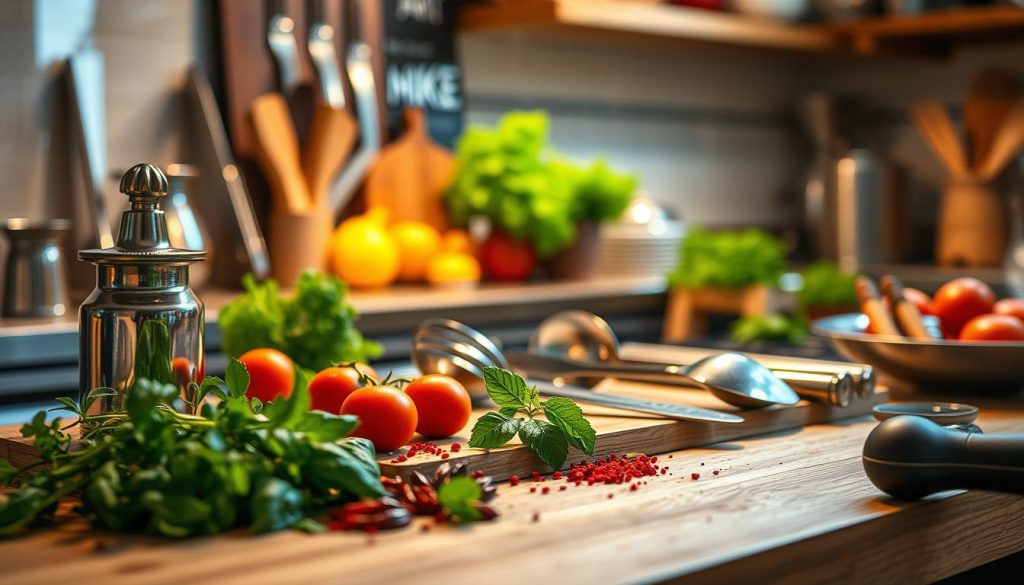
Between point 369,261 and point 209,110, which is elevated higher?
point 209,110

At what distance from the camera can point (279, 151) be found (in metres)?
2.66

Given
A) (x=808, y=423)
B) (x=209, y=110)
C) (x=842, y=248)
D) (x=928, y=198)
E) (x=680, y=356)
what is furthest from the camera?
(x=928, y=198)

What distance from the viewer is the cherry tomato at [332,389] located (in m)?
1.13

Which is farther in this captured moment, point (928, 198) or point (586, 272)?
point (928, 198)

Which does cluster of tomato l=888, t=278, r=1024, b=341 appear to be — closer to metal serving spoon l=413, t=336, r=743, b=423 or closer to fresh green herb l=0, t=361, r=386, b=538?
metal serving spoon l=413, t=336, r=743, b=423

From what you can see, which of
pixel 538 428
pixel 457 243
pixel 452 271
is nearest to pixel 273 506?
pixel 538 428

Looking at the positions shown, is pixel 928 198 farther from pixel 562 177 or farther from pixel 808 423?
pixel 808 423

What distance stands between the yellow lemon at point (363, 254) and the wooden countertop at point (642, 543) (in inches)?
66.7

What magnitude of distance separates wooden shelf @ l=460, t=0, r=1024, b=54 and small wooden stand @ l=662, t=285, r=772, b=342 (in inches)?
26.2

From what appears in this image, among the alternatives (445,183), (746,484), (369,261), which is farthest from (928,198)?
(746,484)

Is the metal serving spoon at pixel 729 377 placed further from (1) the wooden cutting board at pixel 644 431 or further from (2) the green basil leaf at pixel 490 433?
(2) the green basil leaf at pixel 490 433

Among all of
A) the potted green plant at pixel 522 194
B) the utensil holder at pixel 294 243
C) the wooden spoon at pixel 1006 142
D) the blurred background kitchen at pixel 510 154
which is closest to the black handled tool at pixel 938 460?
the blurred background kitchen at pixel 510 154

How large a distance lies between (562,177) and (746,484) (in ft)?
6.51

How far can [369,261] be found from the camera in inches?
107
